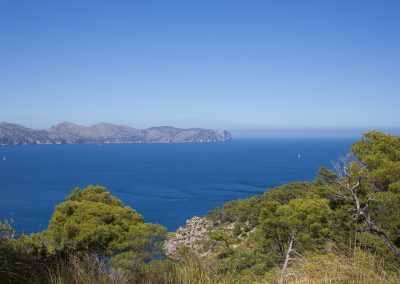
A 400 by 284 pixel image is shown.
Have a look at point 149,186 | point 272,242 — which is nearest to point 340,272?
point 272,242

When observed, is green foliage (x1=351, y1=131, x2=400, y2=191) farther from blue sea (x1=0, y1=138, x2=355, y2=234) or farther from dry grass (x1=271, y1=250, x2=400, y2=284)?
blue sea (x1=0, y1=138, x2=355, y2=234)

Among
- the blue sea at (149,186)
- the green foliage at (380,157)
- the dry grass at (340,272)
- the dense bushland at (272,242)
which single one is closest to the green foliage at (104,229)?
the dense bushland at (272,242)

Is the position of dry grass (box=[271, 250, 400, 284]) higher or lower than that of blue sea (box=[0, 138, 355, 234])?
higher

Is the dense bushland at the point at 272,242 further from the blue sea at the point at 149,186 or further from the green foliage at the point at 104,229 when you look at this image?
the blue sea at the point at 149,186

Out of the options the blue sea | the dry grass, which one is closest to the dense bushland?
the dry grass

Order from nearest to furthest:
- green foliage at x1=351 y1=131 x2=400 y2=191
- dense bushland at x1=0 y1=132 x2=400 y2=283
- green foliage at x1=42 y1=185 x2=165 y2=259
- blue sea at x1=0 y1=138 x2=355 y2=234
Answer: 1. dense bushland at x1=0 y1=132 x2=400 y2=283
2. green foliage at x1=351 y1=131 x2=400 y2=191
3. green foliage at x1=42 y1=185 x2=165 y2=259
4. blue sea at x1=0 y1=138 x2=355 y2=234

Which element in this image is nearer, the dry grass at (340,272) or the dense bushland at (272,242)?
the dry grass at (340,272)

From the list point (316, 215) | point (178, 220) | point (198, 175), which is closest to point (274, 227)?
point (316, 215)

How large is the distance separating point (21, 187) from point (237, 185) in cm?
3248

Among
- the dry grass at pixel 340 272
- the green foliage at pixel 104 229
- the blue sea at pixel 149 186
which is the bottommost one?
the blue sea at pixel 149 186

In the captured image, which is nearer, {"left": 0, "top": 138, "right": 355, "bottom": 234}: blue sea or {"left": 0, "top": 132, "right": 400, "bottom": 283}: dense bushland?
{"left": 0, "top": 132, "right": 400, "bottom": 283}: dense bushland

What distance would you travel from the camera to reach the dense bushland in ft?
9.41

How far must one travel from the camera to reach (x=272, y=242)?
14.3 metres

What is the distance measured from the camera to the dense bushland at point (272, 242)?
2.87 meters
